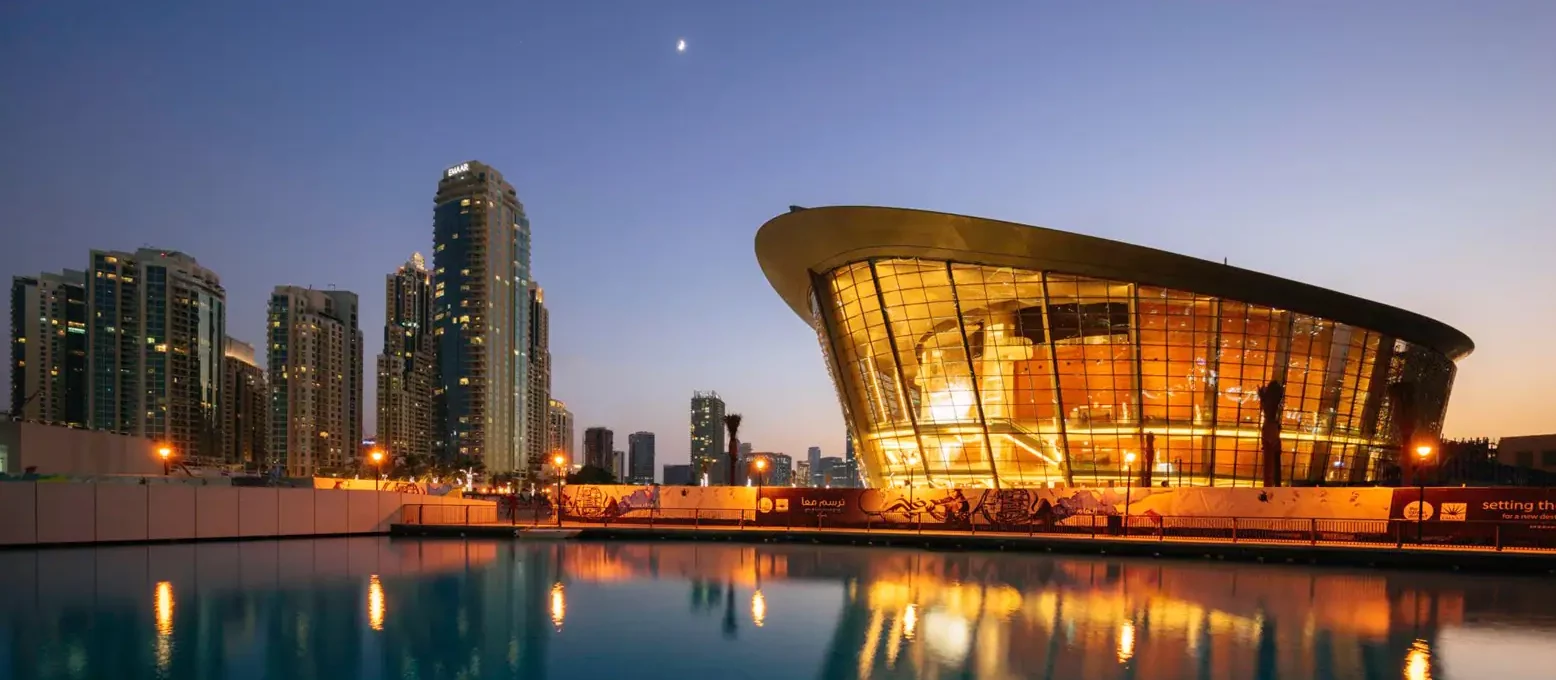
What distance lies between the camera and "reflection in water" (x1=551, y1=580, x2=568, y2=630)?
57.9 ft

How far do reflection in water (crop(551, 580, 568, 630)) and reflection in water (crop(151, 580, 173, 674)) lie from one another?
5682mm

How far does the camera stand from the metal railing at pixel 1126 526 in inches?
1232

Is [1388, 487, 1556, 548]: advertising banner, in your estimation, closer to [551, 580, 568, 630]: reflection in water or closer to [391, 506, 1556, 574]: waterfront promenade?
[391, 506, 1556, 574]: waterfront promenade

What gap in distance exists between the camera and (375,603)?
1984cm

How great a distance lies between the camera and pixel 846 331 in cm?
5919

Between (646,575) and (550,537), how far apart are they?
17.3m

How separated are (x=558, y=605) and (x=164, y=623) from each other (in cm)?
673

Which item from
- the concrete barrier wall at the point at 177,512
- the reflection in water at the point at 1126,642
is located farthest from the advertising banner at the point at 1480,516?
the concrete barrier wall at the point at 177,512

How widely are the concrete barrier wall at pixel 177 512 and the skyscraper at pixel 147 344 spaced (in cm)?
13705

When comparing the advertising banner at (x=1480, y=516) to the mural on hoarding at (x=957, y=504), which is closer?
the advertising banner at (x=1480, y=516)

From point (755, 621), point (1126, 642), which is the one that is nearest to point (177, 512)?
point (755, 621)

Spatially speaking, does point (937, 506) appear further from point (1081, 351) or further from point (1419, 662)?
point (1419, 662)

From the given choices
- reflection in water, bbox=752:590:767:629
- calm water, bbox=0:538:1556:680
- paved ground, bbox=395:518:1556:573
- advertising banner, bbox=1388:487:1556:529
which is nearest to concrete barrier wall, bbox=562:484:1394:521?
advertising banner, bbox=1388:487:1556:529

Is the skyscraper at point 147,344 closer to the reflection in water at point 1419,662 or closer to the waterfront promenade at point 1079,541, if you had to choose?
the waterfront promenade at point 1079,541
